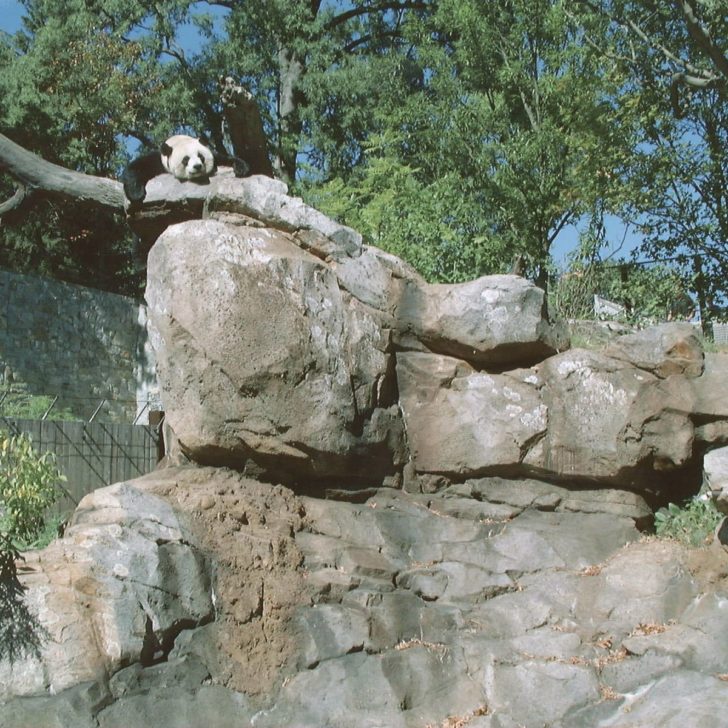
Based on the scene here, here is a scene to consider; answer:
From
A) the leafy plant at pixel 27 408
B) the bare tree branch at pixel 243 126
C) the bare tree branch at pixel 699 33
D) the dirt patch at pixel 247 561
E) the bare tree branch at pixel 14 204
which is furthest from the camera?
the bare tree branch at pixel 14 204

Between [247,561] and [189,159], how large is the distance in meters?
4.24

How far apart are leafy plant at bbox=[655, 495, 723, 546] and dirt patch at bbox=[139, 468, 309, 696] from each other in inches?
118

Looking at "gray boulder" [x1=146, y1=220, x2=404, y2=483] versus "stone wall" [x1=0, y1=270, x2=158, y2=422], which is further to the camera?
"stone wall" [x1=0, y1=270, x2=158, y2=422]

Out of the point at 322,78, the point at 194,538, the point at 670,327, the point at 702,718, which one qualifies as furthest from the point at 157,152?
the point at 322,78

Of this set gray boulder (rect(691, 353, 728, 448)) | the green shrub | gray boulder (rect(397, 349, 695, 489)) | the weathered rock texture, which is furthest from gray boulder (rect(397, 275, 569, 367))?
the green shrub

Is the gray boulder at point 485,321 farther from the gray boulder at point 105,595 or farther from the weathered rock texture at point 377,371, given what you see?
the gray boulder at point 105,595

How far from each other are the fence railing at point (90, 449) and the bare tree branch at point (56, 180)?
2.78 m

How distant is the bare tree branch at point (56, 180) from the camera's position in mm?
11258

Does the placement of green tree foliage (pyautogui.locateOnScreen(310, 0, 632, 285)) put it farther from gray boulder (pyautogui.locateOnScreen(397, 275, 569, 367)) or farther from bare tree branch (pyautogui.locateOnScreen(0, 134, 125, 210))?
gray boulder (pyautogui.locateOnScreen(397, 275, 569, 367))

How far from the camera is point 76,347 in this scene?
17438 millimetres

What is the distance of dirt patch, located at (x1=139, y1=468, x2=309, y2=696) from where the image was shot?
612 cm

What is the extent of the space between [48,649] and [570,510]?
4.31 m

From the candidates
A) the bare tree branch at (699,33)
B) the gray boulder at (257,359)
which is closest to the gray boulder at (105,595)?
the gray boulder at (257,359)

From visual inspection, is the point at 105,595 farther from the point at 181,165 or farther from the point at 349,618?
the point at 181,165
